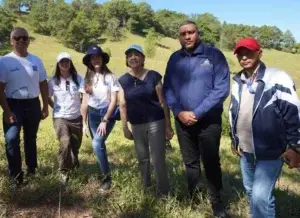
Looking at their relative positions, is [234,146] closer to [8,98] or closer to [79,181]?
[79,181]

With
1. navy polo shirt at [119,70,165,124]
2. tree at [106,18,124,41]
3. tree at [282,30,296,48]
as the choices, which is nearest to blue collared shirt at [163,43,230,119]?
navy polo shirt at [119,70,165,124]

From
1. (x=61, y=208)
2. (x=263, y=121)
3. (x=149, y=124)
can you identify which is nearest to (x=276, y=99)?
(x=263, y=121)

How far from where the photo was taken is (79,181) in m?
4.84

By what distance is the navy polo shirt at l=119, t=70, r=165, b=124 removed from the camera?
14.1 ft

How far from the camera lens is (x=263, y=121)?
3.17 meters

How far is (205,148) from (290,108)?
4.23 ft

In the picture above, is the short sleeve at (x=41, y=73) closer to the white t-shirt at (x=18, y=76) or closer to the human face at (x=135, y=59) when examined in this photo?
the white t-shirt at (x=18, y=76)

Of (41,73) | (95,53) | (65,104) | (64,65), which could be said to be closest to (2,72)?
(41,73)

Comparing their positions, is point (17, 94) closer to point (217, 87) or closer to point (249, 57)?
point (217, 87)

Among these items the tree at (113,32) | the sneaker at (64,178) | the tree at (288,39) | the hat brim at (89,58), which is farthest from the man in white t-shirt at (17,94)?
the tree at (288,39)

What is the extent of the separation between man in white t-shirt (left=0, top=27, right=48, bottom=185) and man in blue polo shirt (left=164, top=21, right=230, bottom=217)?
1.74m

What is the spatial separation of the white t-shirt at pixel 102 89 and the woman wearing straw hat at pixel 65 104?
0.31 m

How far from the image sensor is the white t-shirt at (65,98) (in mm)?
4914

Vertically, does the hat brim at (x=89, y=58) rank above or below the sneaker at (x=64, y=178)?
above
